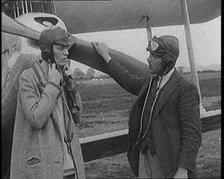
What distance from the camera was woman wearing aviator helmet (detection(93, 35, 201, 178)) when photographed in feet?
4.91

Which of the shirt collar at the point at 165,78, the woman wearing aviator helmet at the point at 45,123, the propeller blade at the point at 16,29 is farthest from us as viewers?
the propeller blade at the point at 16,29

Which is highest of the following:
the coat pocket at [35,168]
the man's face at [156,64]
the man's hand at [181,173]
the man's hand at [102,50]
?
the man's hand at [102,50]

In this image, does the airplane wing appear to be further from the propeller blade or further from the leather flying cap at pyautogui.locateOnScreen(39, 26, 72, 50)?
the leather flying cap at pyautogui.locateOnScreen(39, 26, 72, 50)

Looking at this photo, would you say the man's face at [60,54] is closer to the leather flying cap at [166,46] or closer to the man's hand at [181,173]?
the leather flying cap at [166,46]

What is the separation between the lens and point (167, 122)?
1.50 meters

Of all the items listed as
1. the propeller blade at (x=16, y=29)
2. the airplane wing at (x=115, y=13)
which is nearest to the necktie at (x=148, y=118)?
the airplane wing at (x=115, y=13)

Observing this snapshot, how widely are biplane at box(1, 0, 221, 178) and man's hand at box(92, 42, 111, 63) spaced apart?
0.11ft

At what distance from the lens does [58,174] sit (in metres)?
1.49

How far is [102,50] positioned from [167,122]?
488mm

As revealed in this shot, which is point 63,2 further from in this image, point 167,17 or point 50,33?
point 167,17

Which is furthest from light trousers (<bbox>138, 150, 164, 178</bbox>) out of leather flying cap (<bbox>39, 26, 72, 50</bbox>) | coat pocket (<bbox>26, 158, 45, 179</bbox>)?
leather flying cap (<bbox>39, 26, 72, 50</bbox>)

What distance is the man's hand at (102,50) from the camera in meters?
1.77

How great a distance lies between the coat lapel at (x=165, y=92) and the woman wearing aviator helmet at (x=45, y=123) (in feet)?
1.23

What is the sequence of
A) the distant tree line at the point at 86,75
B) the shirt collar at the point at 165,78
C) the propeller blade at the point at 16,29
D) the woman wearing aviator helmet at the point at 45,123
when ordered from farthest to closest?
the distant tree line at the point at 86,75 → the propeller blade at the point at 16,29 → the shirt collar at the point at 165,78 → the woman wearing aviator helmet at the point at 45,123
